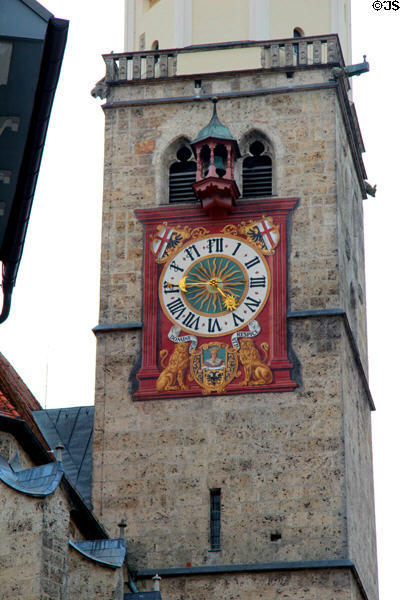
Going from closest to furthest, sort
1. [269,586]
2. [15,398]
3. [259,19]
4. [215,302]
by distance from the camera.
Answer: [269,586] < [15,398] < [215,302] < [259,19]

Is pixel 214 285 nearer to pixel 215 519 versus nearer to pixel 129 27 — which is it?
pixel 215 519

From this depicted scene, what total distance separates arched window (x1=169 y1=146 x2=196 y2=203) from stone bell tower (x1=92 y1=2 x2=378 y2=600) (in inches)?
1.6

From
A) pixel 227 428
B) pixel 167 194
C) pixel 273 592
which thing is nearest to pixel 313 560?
pixel 273 592

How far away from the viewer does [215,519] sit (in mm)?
30406

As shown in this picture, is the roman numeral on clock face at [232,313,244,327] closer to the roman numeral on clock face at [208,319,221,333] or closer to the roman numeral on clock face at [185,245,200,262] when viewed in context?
the roman numeral on clock face at [208,319,221,333]

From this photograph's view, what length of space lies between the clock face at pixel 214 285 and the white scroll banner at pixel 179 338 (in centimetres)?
10

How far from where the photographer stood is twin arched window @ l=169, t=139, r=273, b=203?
32.8m

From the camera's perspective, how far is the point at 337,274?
105 feet

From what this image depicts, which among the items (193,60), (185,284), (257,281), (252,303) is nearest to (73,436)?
(185,284)

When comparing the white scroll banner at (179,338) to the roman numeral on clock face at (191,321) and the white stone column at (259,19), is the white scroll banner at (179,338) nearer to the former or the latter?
the roman numeral on clock face at (191,321)

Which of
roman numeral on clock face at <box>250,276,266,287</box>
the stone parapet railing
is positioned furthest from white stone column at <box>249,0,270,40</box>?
roman numeral on clock face at <box>250,276,266,287</box>

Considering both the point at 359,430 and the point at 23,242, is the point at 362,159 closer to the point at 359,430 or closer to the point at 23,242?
the point at 359,430

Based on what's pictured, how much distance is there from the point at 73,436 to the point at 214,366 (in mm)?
3681

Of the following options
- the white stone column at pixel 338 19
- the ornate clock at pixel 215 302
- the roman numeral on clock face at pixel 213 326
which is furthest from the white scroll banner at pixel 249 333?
the white stone column at pixel 338 19
